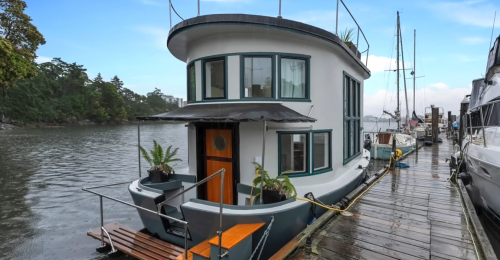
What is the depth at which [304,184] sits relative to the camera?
6.04 m

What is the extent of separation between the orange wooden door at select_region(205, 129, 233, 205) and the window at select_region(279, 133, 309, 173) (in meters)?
1.14

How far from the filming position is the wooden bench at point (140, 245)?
4.83 m

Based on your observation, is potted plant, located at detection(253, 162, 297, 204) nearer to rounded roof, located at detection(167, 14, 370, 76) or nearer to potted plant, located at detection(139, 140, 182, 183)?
potted plant, located at detection(139, 140, 182, 183)

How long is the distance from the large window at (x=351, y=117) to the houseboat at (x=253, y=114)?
130cm

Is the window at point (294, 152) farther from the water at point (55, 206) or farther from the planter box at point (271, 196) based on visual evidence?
the water at point (55, 206)

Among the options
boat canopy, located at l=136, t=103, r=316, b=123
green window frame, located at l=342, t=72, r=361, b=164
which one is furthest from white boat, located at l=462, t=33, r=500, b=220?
boat canopy, located at l=136, t=103, r=316, b=123

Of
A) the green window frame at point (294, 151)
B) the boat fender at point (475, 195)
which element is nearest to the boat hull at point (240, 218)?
the green window frame at point (294, 151)

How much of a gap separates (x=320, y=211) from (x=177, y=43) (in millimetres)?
5203

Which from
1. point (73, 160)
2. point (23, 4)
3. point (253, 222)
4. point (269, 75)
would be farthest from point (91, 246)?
point (23, 4)

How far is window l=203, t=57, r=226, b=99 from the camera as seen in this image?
5940 millimetres

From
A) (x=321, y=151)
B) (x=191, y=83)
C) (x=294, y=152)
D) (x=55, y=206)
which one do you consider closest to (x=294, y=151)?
(x=294, y=152)

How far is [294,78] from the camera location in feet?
19.6

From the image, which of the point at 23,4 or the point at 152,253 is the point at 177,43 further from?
the point at 23,4

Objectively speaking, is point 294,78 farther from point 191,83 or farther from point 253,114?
point 191,83
